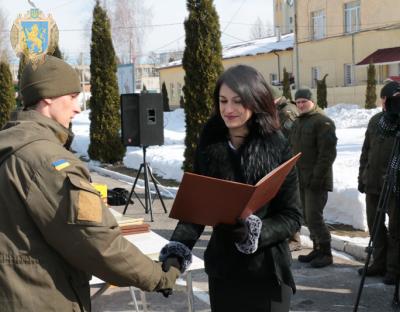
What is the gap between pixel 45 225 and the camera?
1973 millimetres

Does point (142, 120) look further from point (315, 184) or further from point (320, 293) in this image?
point (320, 293)

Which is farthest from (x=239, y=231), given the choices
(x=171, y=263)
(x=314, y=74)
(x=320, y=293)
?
(x=314, y=74)

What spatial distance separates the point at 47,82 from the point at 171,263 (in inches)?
38.7

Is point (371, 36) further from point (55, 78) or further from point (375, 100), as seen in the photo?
point (55, 78)

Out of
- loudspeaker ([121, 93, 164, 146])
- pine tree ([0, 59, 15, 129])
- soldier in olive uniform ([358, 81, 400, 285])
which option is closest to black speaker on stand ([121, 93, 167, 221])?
loudspeaker ([121, 93, 164, 146])

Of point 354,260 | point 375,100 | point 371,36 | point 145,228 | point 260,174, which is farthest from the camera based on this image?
point 371,36

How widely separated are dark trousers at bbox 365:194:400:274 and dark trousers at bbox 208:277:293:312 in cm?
271

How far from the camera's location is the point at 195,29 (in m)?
12.9

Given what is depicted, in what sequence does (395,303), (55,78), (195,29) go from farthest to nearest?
1. (195,29)
2. (395,303)
3. (55,78)

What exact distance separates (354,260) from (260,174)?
4216mm

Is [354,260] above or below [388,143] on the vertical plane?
below

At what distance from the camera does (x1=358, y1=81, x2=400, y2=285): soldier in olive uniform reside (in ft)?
17.9

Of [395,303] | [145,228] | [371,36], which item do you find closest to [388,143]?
[395,303]

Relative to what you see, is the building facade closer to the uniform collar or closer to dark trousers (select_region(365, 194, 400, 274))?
dark trousers (select_region(365, 194, 400, 274))
